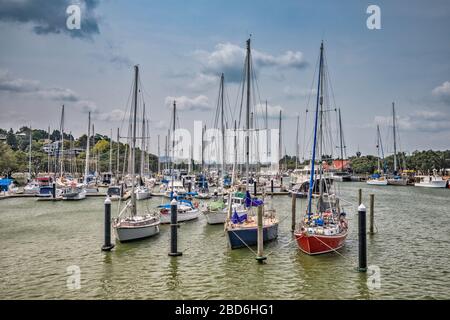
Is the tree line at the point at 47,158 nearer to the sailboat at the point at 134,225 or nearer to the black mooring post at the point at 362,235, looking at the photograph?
the sailboat at the point at 134,225

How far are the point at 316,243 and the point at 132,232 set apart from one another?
43.7ft

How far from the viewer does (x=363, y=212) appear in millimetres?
19484

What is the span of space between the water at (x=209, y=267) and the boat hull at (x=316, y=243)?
45cm

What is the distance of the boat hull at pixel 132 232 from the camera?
87.7ft

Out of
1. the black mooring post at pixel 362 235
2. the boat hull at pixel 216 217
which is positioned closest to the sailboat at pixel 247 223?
the boat hull at pixel 216 217

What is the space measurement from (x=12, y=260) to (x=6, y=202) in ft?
127

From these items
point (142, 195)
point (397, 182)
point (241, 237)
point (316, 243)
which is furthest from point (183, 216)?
point (397, 182)

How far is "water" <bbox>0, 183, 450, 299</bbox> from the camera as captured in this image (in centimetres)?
1758

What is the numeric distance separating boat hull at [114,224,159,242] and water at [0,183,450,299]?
1.94ft

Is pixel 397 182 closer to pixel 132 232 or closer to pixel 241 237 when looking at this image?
pixel 241 237

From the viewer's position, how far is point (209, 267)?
2147 centimetres

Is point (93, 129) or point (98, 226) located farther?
point (93, 129)

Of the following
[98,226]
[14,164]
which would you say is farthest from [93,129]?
[98,226]
